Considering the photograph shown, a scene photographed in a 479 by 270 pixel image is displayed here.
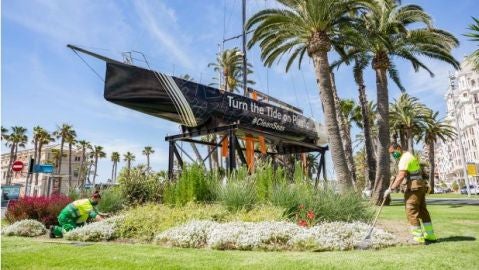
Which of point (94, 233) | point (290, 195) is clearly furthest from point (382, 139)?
point (94, 233)

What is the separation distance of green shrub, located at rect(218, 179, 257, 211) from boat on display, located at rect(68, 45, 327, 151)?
16.4 feet

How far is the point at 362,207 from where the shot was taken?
31.3 ft

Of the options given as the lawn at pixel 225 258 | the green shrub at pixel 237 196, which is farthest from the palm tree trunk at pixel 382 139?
the lawn at pixel 225 258

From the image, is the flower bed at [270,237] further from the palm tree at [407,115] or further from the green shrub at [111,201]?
the palm tree at [407,115]

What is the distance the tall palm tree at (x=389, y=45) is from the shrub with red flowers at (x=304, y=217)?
43.5 ft

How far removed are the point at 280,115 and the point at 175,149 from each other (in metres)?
5.38

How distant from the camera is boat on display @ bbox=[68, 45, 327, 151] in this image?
13.0 metres

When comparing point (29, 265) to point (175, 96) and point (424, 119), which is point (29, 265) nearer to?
point (175, 96)

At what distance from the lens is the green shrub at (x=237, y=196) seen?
373 inches

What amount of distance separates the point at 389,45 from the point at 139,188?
1573 centimetres

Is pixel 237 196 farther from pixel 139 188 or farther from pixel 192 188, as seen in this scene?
pixel 139 188

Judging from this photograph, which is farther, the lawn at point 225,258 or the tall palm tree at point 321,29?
the tall palm tree at point 321,29

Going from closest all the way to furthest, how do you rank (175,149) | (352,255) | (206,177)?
(352,255)
(206,177)
(175,149)

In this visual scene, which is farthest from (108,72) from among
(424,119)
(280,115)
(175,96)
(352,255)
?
(424,119)
